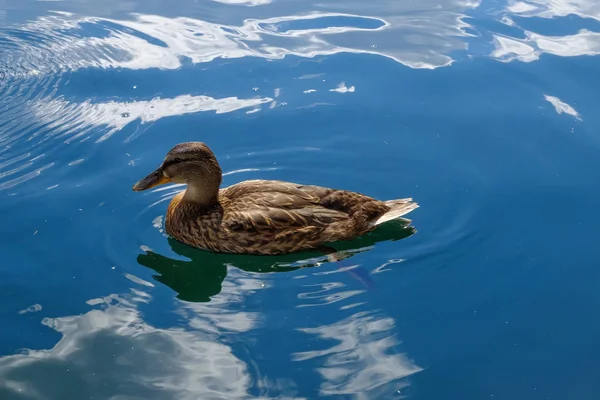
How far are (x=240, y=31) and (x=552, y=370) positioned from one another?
6.21 m

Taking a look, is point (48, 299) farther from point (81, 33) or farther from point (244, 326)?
point (81, 33)

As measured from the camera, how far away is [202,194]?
650cm

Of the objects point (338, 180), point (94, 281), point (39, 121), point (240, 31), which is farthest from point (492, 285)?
A: point (240, 31)

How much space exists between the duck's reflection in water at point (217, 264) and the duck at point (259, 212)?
2.5 inches

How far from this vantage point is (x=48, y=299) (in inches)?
225

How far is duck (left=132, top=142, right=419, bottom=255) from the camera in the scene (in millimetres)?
6234

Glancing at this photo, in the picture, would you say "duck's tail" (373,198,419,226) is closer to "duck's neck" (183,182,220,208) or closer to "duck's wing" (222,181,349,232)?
"duck's wing" (222,181,349,232)

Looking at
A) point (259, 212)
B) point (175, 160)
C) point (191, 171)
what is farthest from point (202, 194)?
point (259, 212)

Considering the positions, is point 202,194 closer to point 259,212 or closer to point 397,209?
point 259,212

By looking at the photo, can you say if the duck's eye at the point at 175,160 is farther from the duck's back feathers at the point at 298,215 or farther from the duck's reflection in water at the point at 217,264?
the duck's reflection in water at the point at 217,264

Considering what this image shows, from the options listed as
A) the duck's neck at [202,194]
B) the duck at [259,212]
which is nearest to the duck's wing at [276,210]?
the duck at [259,212]

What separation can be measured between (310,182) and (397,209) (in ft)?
3.55

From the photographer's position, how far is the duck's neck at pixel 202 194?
255 inches

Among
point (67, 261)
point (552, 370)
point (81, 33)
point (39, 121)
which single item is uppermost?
point (81, 33)
